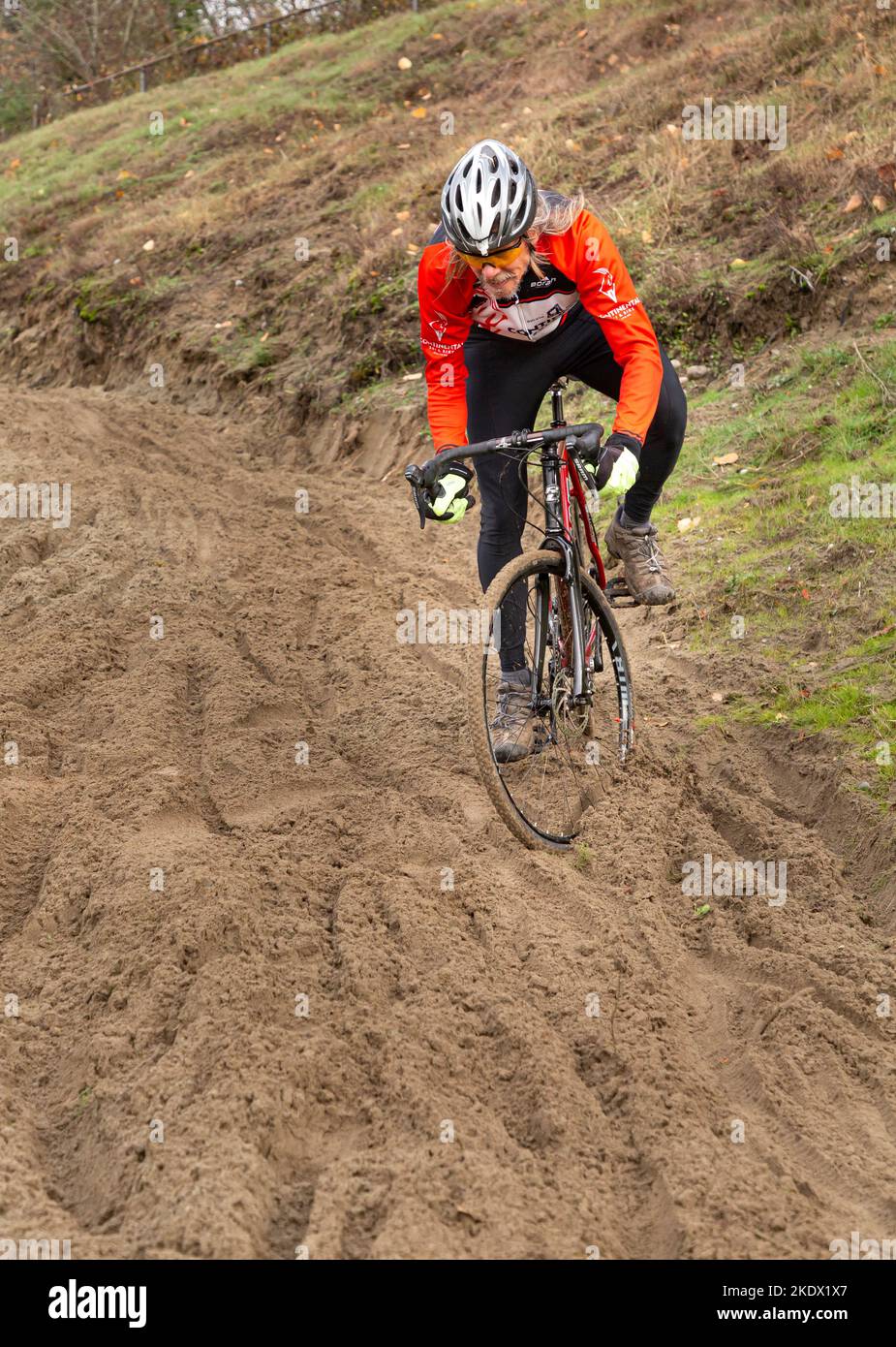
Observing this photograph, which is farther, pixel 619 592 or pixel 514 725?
pixel 619 592

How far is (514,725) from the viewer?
→ 475cm

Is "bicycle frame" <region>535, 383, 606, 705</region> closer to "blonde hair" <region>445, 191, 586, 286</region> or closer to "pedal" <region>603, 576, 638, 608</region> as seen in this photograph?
"blonde hair" <region>445, 191, 586, 286</region>

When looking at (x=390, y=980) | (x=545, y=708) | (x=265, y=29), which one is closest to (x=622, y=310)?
(x=545, y=708)

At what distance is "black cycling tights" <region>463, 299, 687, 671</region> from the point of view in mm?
4832

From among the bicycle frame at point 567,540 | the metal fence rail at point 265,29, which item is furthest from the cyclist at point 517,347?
the metal fence rail at point 265,29

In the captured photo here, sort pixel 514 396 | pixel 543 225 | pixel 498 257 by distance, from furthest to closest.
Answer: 1. pixel 514 396
2. pixel 543 225
3. pixel 498 257

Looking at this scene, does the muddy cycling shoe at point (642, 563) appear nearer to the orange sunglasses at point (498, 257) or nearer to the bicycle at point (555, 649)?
the bicycle at point (555, 649)

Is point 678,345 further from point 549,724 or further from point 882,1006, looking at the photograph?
point 882,1006

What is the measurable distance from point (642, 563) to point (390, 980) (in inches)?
93.5

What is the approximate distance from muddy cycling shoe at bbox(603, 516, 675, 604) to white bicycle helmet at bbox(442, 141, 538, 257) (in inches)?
60.3

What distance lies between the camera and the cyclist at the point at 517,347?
13.8 ft

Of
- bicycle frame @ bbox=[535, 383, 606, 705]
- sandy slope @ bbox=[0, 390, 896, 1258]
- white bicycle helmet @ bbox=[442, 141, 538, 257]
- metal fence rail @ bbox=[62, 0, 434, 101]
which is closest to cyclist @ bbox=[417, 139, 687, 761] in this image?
white bicycle helmet @ bbox=[442, 141, 538, 257]

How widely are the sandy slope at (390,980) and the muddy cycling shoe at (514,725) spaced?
0.30m

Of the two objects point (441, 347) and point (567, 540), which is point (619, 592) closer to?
point (567, 540)
